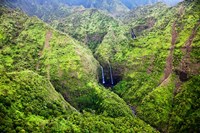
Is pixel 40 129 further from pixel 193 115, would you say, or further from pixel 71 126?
pixel 193 115

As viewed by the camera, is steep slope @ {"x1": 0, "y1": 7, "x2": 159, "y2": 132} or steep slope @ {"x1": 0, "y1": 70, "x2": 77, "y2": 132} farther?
steep slope @ {"x1": 0, "y1": 7, "x2": 159, "y2": 132}

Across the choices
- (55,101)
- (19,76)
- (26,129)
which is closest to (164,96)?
(55,101)

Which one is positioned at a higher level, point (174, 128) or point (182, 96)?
point (182, 96)

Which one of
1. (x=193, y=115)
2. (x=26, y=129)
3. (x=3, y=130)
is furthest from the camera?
(x=193, y=115)

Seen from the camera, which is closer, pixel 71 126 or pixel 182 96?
pixel 71 126

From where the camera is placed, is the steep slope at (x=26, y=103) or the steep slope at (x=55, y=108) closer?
the steep slope at (x=26, y=103)

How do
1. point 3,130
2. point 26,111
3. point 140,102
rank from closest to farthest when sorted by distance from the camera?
1. point 3,130
2. point 26,111
3. point 140,102

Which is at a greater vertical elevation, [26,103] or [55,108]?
[26,103]

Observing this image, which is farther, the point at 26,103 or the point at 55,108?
the point at 55,108

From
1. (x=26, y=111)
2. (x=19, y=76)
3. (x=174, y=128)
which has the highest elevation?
(x=19, y=76)

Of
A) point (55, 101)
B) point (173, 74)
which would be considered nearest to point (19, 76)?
point (55, 101)
